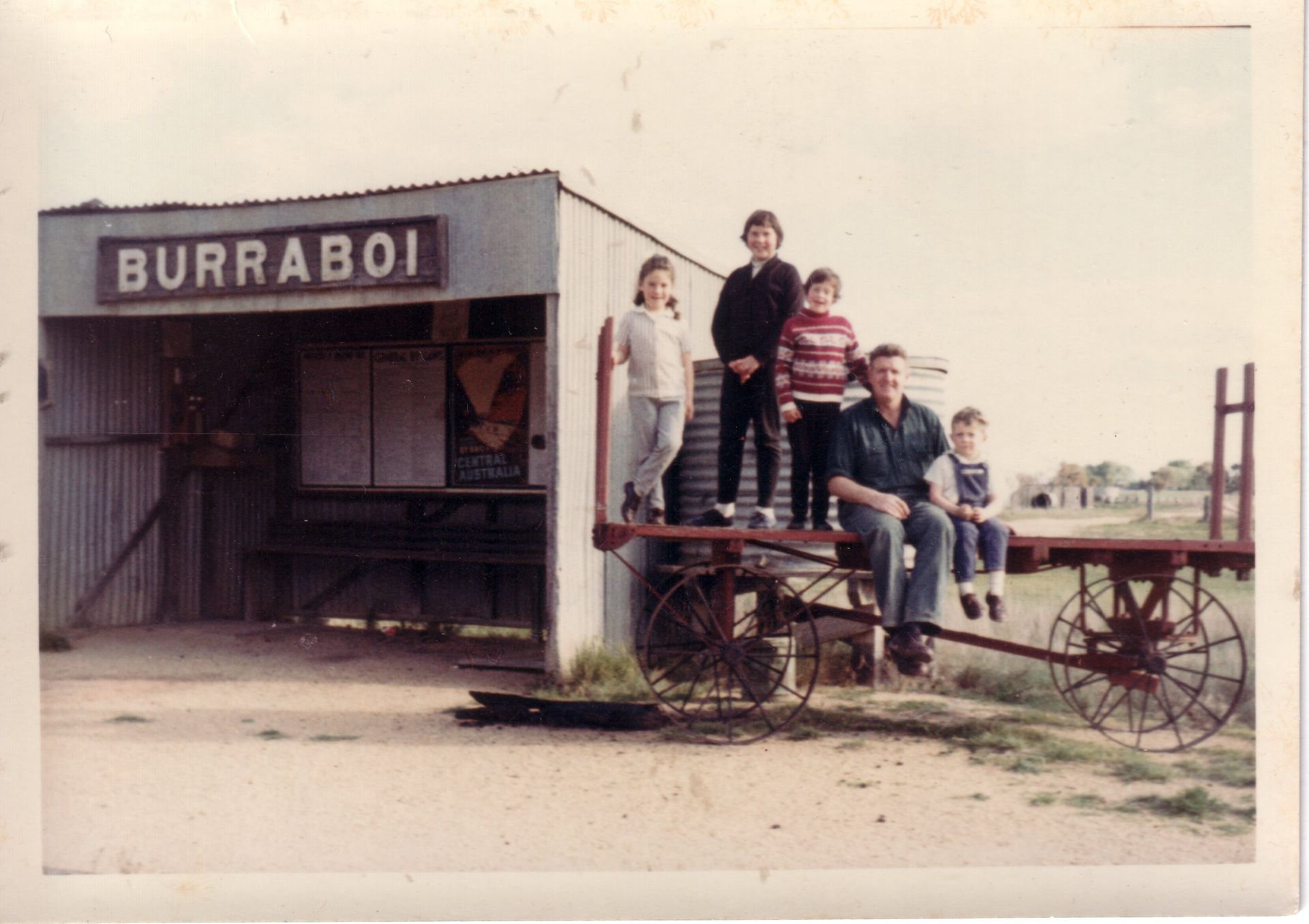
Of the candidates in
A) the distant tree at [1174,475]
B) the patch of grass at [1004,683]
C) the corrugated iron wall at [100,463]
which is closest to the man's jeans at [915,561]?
the distant tree at [1174,475]

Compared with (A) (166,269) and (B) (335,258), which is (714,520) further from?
(A) (166,269)

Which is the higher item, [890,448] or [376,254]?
[376,254]

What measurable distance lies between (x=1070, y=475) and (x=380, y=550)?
5831 mm

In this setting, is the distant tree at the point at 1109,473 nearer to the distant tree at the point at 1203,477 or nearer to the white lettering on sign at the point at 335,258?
the distant tree at the point at 1203,477

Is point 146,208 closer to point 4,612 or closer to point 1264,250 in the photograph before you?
point 4,612

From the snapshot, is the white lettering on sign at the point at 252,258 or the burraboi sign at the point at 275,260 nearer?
the burraboi sign at the point at 275,260

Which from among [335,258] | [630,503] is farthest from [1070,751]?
[335,258]

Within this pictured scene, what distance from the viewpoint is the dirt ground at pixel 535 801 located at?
482 cm

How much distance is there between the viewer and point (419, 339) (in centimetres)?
941

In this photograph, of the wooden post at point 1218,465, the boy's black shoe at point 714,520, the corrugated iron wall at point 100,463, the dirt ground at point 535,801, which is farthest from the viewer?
the corrugated iron wall at point 100,463

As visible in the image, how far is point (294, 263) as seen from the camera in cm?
729

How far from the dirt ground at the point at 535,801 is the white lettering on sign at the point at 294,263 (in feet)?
9.94

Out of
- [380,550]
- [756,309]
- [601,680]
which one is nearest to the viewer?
[756,309]

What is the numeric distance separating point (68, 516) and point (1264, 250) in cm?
857
